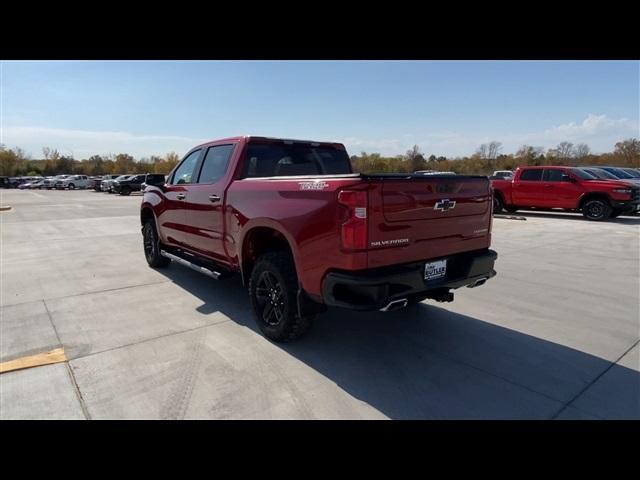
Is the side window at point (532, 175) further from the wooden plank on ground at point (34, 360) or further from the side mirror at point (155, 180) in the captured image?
the wooden plank on ground at point (34, 360)

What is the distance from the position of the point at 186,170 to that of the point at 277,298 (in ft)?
9.65

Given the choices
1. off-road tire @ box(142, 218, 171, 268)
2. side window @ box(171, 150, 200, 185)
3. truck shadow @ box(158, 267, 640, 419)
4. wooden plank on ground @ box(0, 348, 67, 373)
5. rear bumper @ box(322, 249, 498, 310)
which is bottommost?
truck shadow @ box(158, 267, 640, 419)

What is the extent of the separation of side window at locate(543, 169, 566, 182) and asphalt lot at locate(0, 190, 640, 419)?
8980mm

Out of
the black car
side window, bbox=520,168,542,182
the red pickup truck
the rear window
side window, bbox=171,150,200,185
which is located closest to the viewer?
the red pickup truck

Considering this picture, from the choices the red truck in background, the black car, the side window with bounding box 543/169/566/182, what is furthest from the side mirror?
the black car

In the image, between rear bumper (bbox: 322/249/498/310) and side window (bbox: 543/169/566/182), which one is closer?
rear bumper (bbox: 322/249/498/310)

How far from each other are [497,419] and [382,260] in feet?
4.28

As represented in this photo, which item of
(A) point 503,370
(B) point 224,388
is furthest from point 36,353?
(A) point 503,370

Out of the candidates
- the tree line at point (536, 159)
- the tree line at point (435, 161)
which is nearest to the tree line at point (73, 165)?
the tree line at point (435, 161)

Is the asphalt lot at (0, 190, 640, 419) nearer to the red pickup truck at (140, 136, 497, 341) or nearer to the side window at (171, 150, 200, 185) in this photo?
the red pickup truck at (140, 136, 497, 341)

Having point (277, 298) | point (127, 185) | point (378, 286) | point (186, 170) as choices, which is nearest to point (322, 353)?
point (277, 298)

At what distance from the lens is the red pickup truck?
2.87 metres

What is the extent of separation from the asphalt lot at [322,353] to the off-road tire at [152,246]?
478mm
